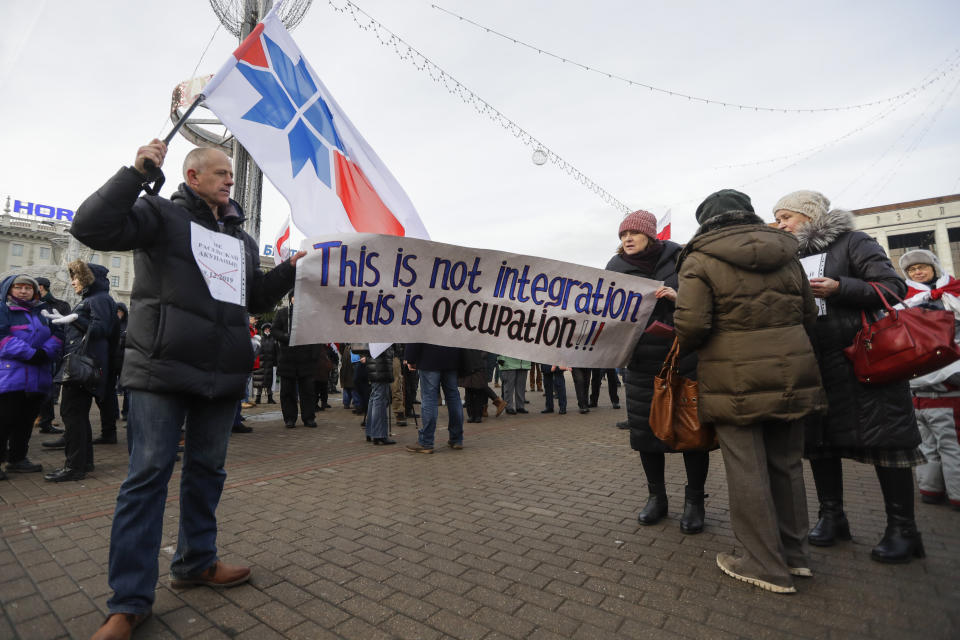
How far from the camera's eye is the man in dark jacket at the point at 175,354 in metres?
2.08

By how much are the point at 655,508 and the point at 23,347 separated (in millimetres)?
5698

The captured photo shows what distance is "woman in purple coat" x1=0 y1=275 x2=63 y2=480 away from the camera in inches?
187

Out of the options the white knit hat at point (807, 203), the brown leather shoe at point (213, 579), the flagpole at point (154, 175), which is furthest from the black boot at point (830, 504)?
the flagpole at point (154, 175)

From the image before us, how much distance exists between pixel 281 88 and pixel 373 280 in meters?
1.54

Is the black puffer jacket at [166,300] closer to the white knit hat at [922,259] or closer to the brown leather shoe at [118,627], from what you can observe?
the brown leather shoe at [118,627]

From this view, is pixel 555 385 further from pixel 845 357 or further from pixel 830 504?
pixel 845 357

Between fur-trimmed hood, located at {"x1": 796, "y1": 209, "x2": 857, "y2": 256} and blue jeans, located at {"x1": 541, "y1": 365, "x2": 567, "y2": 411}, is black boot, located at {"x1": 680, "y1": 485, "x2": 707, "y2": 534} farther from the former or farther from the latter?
blue jeans, located at {"x1": 541, "y1": 365, "x2": 567, "y2": 411}

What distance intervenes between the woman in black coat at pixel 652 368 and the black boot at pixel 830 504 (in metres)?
0.62

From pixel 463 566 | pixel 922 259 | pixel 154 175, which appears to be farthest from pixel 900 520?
pixel 154 175

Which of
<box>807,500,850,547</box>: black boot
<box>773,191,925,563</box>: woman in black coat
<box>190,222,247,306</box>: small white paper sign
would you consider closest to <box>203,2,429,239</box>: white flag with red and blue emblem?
<box>190,222,247,306</box>: small white paper sign

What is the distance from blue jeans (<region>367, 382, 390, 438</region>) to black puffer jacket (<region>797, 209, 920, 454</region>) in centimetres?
493

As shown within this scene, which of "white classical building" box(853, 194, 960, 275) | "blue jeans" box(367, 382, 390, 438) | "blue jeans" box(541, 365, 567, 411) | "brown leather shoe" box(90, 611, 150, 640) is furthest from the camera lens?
"white classical building" box(853, 194, 960, 275)

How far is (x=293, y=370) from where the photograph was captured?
8125 millimetres

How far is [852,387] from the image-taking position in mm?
2859
